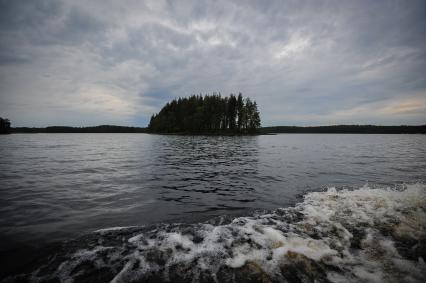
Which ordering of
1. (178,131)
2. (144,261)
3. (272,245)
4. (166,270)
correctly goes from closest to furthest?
(166,270), (144,261), (272,245), (178,131)

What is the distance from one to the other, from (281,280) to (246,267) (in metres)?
0.73

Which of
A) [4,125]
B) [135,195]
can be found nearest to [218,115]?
[135,195]

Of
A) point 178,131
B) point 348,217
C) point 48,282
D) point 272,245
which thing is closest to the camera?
point 48,282

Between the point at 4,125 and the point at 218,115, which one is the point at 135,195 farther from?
the point at 4,125

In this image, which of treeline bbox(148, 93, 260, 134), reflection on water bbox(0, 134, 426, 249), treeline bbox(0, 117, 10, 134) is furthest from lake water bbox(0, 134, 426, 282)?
treeline bbox(0, 117, 10, 134)

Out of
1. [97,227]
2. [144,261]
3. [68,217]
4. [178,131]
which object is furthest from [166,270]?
[178,131]

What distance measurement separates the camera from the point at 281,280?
160 inches

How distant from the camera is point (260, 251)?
5.07m

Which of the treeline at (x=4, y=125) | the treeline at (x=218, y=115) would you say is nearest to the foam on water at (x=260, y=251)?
the treeline at (x=218, y=115)

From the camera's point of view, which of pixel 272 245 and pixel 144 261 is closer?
pixel 144 261

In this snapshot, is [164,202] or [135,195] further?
[135,195]

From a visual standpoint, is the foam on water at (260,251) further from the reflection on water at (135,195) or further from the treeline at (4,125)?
the treeline at (4,125)

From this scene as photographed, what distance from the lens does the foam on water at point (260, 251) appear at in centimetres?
421

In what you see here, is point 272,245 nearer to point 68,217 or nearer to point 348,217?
point 348,217
